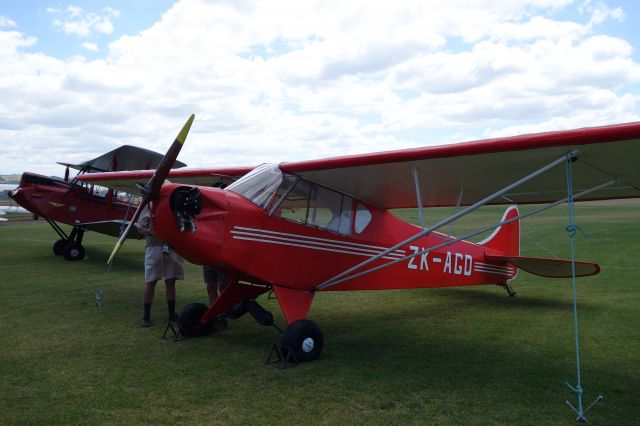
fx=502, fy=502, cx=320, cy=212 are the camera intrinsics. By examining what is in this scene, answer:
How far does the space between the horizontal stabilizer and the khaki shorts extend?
4825 mm

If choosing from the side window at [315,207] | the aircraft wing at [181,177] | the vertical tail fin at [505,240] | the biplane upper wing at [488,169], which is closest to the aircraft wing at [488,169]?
the biplane upper wing at [488,169]

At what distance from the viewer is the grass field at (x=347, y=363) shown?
3838 millimetres

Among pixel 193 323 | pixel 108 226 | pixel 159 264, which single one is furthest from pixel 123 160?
pixel 193 323

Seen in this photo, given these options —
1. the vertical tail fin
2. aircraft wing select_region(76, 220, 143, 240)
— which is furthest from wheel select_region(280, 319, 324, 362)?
aircraft wing select_region(76, 220, 143, 240)

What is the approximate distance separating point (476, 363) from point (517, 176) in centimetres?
195

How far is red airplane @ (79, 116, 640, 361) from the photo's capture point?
4508 millimetres

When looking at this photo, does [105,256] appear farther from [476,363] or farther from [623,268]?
[623,268]

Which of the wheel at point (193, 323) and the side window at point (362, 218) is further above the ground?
the side window at point (362, 218)

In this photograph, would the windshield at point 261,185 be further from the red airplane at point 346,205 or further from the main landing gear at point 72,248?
the main landing gear at point 72,248

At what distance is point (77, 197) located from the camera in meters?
14.4

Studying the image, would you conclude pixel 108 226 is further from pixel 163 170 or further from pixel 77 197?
pixel 163 170

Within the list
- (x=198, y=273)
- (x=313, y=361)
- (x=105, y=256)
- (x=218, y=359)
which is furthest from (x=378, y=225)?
(x=105, y=256)

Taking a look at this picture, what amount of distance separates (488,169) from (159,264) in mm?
4173

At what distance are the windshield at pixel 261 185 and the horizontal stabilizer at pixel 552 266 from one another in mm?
4179
